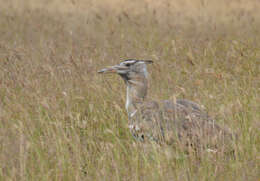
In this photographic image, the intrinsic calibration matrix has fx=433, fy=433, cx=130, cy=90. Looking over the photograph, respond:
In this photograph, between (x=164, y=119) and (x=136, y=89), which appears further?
(x=136, y=89)

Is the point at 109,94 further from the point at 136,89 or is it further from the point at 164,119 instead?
the point at 164,119

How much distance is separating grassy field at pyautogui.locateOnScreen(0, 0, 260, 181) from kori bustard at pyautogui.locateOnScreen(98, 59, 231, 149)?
0.35ft

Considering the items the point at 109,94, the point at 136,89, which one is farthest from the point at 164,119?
the point at 109,94

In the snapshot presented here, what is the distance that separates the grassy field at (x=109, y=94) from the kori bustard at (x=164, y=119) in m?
0.11

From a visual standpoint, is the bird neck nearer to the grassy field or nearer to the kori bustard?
the kori bustard

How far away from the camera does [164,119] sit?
3400 millimetres

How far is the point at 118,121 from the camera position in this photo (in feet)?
13.5

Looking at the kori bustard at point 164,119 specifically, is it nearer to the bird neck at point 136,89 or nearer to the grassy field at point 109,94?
the bird neck at point 136,89

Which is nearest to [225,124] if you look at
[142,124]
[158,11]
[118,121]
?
[142,124]

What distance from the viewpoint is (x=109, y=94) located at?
433cm

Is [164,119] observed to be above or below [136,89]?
below

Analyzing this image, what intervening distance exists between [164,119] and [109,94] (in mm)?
1059

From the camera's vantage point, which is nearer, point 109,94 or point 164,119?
point 164,119

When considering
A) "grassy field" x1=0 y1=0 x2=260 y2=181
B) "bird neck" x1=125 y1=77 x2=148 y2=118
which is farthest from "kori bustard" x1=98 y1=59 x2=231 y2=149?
"grassy field" x1=0 y1=0 x2=260 y2=181
